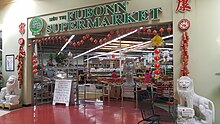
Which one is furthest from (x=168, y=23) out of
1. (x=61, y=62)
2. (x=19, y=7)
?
(x=19, y=7)

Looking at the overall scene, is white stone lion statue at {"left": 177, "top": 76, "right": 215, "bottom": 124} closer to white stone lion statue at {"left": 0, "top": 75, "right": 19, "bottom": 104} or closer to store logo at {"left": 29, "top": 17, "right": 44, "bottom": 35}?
store logo at {"left": 29, "top": 17, "right": 44, "bottom": 35}

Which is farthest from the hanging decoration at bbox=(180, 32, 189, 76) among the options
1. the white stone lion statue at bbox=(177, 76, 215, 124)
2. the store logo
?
the store logo

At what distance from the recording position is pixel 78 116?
6227mm

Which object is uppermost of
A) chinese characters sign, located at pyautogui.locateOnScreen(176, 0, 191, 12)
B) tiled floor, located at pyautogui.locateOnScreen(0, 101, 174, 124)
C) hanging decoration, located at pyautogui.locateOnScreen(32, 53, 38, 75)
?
chinese characters sign, located at pyautogui.locateOnScreen(176, 0, 191, 12)

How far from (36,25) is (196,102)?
612 centimetres

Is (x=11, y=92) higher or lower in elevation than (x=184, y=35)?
lower

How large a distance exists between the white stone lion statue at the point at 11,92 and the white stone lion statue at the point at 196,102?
5.78 metres

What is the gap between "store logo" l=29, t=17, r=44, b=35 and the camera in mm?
8015

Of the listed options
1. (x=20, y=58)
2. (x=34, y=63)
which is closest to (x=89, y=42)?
(x=34, y=63)

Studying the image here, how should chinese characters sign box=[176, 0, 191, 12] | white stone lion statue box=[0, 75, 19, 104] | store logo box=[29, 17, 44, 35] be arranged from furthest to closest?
store logo box=[29, 17, 44, 35] → white stone lion statue box=[0, 75, 19, 104] → chinese characters sign box=[176, 0, 191, 12]

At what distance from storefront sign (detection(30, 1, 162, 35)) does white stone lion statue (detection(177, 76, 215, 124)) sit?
6.78 ft

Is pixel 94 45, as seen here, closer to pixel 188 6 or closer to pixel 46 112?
pixel 46 112

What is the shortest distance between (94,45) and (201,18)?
4.19m

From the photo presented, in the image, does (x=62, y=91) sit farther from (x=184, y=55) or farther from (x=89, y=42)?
(x=184, y=55)
